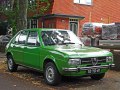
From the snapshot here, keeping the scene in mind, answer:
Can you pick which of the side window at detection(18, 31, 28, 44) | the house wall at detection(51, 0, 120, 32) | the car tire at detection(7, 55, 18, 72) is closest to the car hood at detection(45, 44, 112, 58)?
the side window at detection(18, 31, 28, 44)

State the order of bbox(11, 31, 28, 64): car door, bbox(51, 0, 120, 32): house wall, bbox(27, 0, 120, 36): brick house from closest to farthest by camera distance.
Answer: bbox(11, 31, 28, 64): car door, bbox(27, 0, 120, 36): brick house, bbox(51, 0, 120, 32): house wall

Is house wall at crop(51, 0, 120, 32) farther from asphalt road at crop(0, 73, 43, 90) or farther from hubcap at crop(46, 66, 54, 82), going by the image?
hubcap at crop(46, 66, 54, 82)

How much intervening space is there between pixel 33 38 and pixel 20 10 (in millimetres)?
5244

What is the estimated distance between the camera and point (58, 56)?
31.6 feet

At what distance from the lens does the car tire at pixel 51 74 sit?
→ 9750 millimetres

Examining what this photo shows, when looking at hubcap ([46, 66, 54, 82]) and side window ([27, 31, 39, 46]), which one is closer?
hubcap ([46, 66, 54, 82])

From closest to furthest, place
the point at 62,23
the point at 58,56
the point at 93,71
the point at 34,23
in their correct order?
the point at 58,56, the point at 93,71, the point at 62,23, the point at 34,23

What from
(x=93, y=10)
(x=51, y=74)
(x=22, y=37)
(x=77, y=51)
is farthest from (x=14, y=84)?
(x=93, y=10)

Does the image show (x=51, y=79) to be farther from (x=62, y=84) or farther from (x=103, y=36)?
(x=103, y=36)

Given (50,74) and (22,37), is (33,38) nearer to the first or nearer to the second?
(22,37)

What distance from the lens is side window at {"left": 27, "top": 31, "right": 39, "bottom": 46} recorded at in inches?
435

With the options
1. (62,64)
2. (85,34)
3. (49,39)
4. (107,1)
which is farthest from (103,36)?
(107,1)

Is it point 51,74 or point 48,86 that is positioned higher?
point 51,74

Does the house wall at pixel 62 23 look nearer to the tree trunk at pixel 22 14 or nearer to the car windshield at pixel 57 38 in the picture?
the tree trunk at pixel 22 14
